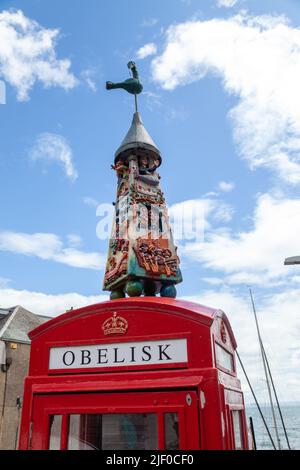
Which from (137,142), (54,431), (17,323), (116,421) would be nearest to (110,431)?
(116,421)

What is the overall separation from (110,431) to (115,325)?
1.24 meters

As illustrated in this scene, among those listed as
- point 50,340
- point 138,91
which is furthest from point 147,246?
point 138,91

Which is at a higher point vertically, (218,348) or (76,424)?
(218,348)

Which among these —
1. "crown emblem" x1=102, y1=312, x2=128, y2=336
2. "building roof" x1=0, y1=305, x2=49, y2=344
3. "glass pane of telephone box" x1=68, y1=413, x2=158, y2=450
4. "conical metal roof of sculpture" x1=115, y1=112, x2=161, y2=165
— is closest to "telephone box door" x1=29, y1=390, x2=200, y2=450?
"glass pane of telephone box" x1=68, y1=413, x2=158, y2=450

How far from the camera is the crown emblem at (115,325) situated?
4.99 metres

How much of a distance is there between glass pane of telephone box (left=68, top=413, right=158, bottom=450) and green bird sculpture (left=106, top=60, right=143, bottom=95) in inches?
290

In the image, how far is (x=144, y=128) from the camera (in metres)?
9.02

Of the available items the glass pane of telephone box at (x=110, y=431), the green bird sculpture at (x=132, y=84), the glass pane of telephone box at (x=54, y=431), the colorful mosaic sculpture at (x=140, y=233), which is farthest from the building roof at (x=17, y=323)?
the glass pane of telephone box at (x=110, y=431)

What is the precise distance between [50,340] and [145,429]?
5.51 ft

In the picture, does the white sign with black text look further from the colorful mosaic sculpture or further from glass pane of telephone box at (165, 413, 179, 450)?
the colorful mosaic sculpture

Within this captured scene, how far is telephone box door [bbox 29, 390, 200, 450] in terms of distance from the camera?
14.1 feet

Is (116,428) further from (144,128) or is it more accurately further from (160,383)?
(144,128)

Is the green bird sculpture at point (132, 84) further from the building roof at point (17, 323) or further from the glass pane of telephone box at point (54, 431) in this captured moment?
the building roof at point (17, 323)
